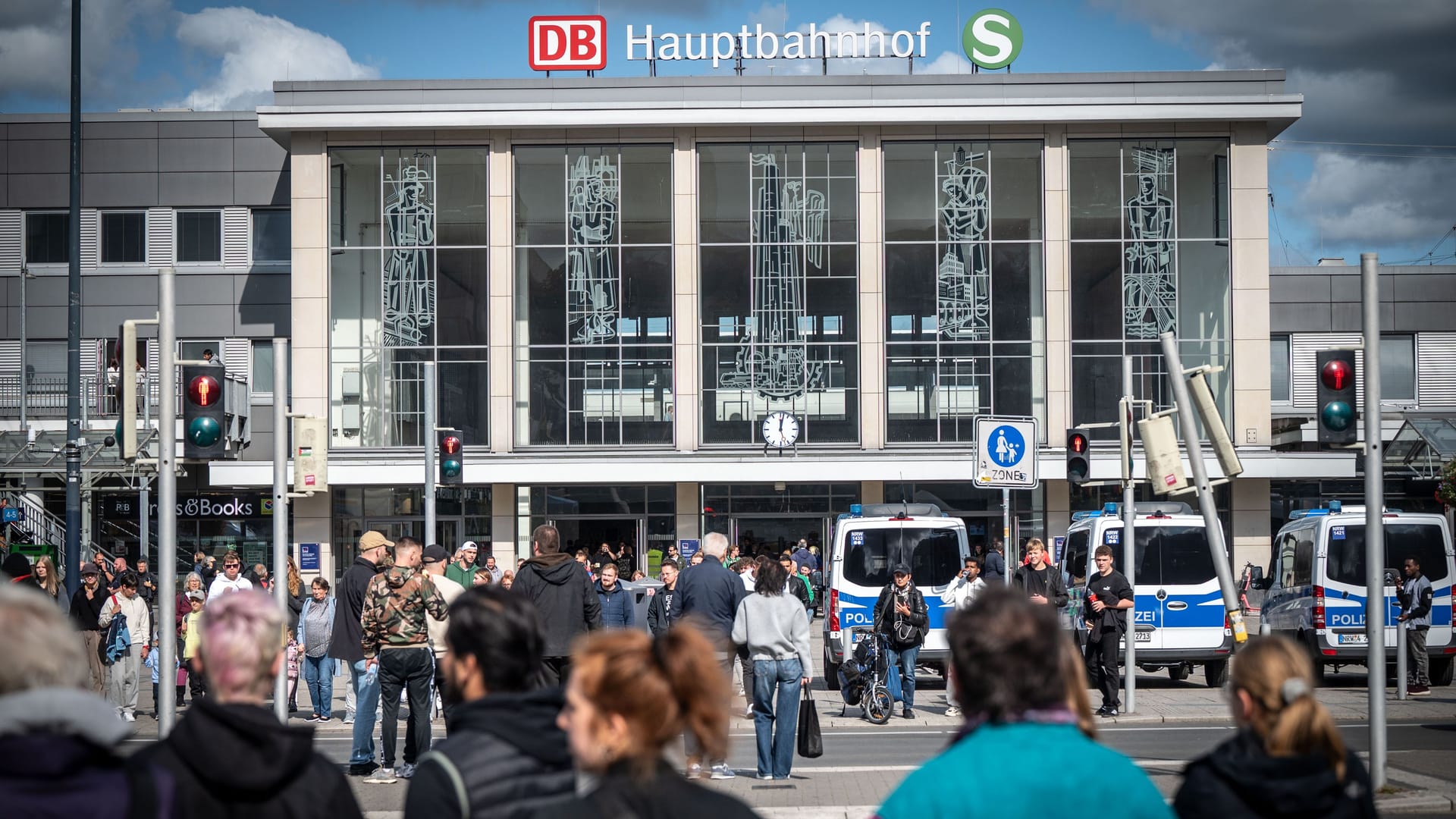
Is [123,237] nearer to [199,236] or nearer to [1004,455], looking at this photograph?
[199,236]

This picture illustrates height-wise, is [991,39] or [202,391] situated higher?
[991,39]

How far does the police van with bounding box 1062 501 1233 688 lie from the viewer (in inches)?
801

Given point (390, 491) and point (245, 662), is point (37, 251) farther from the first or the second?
point (245, 662)

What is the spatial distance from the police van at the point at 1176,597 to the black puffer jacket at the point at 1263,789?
1580cm

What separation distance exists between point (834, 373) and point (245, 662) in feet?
110

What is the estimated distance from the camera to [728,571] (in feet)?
43.8

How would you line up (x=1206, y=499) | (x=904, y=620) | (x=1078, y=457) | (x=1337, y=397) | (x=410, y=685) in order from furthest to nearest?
(x=1078, y=457) < (x=904, y=620) < (x=1206, y=499) < (x=410, y=685) < (x=1337, y=397)

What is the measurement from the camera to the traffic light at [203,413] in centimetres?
1071

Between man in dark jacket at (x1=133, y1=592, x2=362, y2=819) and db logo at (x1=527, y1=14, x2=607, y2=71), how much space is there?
3635 cm

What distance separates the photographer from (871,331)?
3741 centimetres

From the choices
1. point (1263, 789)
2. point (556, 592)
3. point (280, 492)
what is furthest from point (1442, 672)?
point (1263, 789)

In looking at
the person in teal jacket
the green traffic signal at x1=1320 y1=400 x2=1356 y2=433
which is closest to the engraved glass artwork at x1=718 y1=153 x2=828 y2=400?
the green traffic signal at x1=1320 y1=400 x2=1356 y2=433

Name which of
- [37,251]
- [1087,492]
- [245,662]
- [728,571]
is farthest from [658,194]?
[245,662]

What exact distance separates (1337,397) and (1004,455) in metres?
5.24
